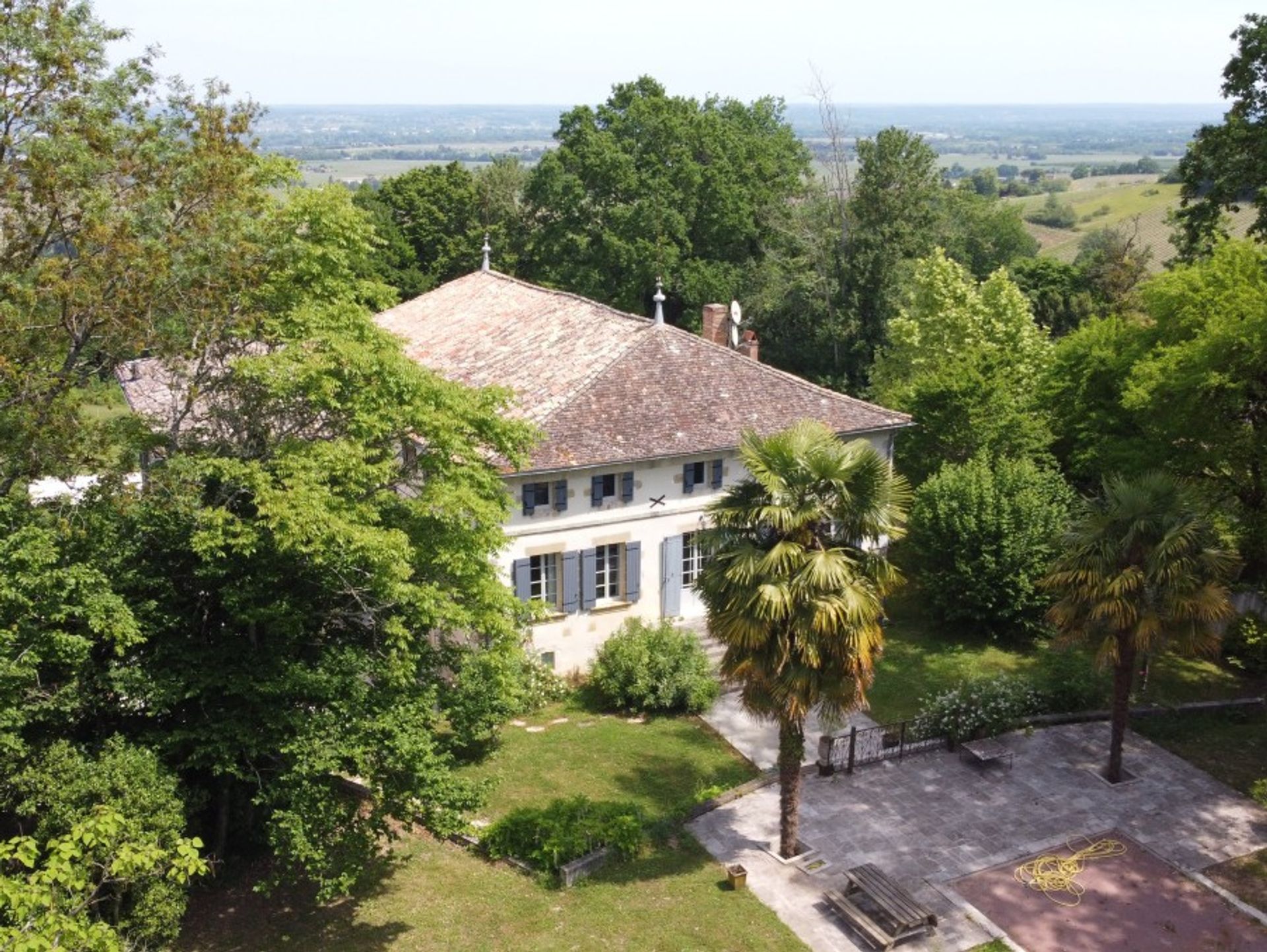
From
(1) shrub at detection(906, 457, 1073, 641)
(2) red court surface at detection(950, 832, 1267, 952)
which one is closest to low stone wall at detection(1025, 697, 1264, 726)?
(1) shrub at detection(906, 457, 1073, 641)

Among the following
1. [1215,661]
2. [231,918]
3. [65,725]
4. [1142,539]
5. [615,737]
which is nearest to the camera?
[65,725]

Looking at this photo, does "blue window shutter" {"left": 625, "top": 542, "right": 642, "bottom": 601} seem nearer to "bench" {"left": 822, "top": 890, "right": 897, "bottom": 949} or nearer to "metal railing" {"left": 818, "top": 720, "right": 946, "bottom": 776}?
"metal railing" {"left": 818, "top": 720, "right": 946, "bottom": 776}

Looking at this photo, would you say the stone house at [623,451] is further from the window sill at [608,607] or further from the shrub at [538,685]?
the shrub at [538,685]

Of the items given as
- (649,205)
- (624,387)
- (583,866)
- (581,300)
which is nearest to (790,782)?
(583,866)

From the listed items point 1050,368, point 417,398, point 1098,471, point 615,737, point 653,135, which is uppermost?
point 653,135

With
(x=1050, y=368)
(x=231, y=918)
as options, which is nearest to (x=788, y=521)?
(x=231, y=918)

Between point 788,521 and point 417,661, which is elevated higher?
point 788,521

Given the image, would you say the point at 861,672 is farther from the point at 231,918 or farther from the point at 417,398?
the point at 231,918

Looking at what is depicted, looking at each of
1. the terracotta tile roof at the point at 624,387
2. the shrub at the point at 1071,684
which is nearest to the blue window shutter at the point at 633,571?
the terracotta tile roof at the point at 624,387
